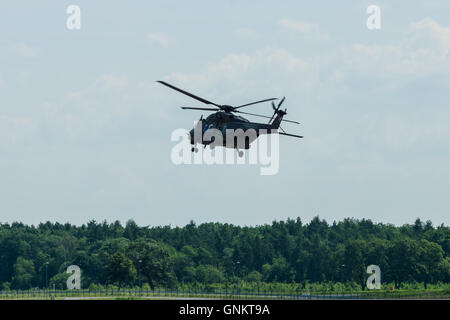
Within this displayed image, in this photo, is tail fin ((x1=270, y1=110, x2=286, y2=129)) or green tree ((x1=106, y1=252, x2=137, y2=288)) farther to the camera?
green tree ((x1=106, y1=252, x2=137, y2=288))

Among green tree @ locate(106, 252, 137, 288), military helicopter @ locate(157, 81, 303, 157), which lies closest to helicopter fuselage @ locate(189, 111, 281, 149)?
military helicopter @ locate(157, 81, 303, 157)

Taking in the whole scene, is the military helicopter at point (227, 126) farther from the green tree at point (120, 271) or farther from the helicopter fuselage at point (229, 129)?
the green tree at point (120, 271)

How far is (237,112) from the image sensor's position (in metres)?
78.0

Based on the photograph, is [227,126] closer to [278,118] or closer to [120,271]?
[278,118]

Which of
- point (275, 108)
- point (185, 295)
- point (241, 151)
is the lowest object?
point (185, 295)

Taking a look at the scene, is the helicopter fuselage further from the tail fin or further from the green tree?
the green tree


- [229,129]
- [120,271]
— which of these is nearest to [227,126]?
[229,129]

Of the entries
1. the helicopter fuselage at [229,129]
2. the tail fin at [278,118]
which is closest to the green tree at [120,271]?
the tail fin at [278,118]

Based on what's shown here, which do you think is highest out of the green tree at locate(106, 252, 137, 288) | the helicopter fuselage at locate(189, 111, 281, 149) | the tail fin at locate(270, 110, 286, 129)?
the tail fin at locate(270, 110, 286, 129)

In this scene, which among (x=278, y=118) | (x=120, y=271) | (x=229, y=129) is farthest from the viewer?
(x=120, y=271)
